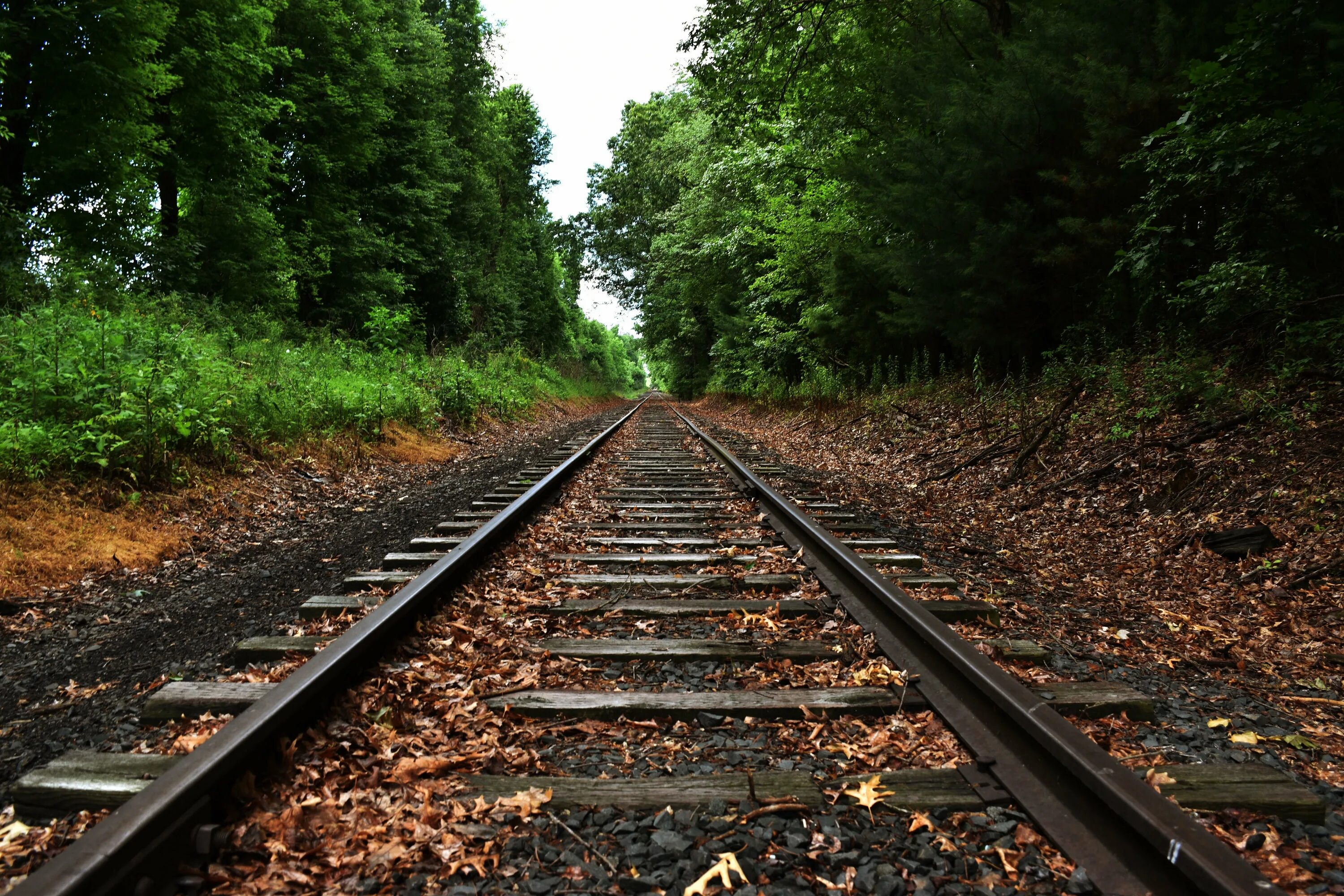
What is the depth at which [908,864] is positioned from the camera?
1624 millimetres

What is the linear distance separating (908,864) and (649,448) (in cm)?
983

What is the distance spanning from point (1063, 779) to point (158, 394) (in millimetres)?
6666

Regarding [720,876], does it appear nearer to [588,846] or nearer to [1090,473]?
[588,846]

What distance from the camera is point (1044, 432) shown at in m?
6.79

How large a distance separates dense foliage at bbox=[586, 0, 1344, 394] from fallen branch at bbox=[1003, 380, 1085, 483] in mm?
1048

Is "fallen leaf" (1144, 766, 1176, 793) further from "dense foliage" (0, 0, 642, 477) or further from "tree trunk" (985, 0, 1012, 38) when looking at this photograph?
"tree trunk" (985, 0, 1012, 38)

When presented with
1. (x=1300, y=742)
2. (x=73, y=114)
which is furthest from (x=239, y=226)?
(x=1300, y=742)

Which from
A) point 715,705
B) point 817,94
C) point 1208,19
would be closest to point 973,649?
point 715,705

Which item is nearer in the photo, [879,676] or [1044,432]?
[879,676]

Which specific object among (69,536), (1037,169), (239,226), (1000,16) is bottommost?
(69,536)

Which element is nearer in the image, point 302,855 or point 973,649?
point 302,855

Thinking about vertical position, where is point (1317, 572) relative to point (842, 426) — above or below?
below

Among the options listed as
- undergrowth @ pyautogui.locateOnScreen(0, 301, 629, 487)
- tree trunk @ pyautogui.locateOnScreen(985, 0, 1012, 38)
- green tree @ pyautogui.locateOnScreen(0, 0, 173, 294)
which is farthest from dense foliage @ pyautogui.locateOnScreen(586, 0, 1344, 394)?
green tree @ pyautogui.locateOnScreen(0, 0, 173, 294)

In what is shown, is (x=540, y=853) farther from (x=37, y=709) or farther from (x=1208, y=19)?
Answer: (x=1208, y=19)
